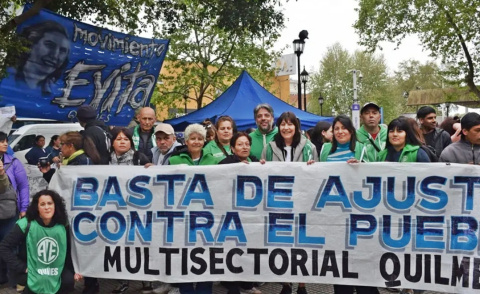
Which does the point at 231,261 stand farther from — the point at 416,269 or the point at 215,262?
the point at 416,269

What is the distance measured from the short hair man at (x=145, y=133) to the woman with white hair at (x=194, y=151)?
1131 mm

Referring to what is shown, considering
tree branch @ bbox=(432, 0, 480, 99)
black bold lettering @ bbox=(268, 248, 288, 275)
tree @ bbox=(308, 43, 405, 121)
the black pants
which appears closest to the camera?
black bold lettering @ bbox=(268, 248, 288, 275)

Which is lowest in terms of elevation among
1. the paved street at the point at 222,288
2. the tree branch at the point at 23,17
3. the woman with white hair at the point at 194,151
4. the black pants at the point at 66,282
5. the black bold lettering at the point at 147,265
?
the paved street at the point at 222,288

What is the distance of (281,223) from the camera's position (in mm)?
4070

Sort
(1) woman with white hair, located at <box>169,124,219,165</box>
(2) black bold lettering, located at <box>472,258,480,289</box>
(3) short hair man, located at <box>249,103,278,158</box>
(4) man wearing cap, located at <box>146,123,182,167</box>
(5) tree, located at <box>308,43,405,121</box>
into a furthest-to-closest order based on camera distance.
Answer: (5) tree, located at <box>308,43,405,121</box>
(3) short hair man, located at <box>249,103,278,158</box>
(4) man wearing cap, located at <box>146,123,182,167</box>
(1) woman with white hair, located at <box>169,124,219,165</box>
(2) black bold lettering, located at <box>472,258,480,289</box>

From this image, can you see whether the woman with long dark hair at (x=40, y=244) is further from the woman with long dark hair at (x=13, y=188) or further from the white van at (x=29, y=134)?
the white van at (x=29, y=134)

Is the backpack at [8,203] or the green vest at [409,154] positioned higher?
the green vest at [409,154]

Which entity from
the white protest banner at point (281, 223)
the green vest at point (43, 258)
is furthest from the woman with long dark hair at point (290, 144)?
the green vest at point (43, 258)

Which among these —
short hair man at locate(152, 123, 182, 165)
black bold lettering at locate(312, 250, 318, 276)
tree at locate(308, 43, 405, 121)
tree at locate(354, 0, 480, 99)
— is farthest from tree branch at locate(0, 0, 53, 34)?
tree at locate(308, 43, 405, 121)

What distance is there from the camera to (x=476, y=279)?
3.68 metres

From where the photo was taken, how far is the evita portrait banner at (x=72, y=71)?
6.61 m

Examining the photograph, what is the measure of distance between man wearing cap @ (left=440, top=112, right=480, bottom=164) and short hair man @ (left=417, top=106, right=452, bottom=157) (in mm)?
1449

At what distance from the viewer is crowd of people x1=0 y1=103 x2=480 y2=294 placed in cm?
410

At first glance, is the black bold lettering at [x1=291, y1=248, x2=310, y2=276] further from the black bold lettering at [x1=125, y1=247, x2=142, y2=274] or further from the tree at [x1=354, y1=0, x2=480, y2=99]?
the tree at [x1=354, y1=0, x2=480, y2=99]
